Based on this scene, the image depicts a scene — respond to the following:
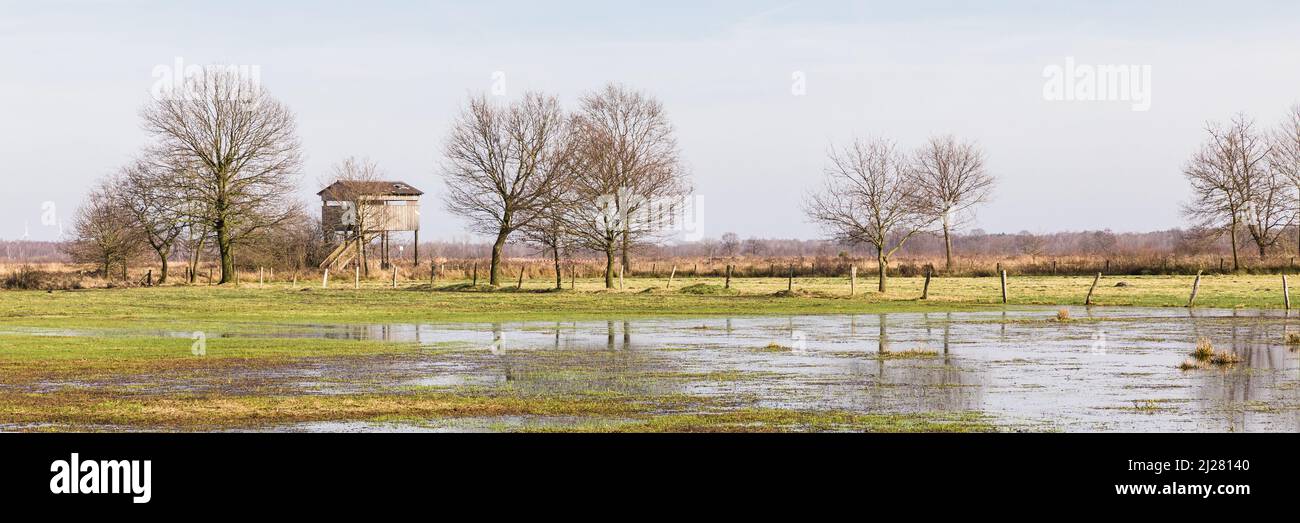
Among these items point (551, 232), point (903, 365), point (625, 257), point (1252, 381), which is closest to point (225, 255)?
point (551, 232)

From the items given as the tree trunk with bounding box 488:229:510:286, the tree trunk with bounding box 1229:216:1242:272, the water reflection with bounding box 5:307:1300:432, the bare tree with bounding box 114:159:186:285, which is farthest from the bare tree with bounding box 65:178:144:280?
the tree trunk with bounding box 1229:216:1242:272

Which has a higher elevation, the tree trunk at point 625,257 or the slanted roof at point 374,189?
the slanted roof at point 374,189

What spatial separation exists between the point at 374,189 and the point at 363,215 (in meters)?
7.10

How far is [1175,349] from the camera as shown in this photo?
100 ft

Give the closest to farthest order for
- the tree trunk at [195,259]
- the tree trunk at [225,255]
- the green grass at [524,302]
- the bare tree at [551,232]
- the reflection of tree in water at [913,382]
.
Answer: the reflection of tree in water at [913,382], the green grass at [524,302], the bare tree at [551,232], the tree trunk at [225,255], the tree trunk at [195,259]

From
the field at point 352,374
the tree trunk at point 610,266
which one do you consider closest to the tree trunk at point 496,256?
the tree trunk at point 610,266

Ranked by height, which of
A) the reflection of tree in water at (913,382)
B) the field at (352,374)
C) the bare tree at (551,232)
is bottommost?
the reflection of tree in water at (913,382)

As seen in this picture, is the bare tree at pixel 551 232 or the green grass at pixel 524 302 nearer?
the green grass at pixel 524 302

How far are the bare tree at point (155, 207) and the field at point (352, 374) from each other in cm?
2415

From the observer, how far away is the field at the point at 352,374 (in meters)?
17.9

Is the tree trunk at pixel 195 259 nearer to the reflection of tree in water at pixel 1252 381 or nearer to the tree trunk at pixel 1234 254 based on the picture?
the reflection of tree in water at pixel 1252 381

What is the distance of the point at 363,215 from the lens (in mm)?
98000
